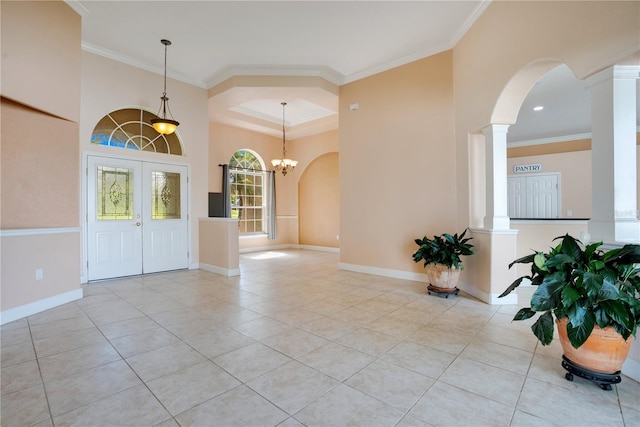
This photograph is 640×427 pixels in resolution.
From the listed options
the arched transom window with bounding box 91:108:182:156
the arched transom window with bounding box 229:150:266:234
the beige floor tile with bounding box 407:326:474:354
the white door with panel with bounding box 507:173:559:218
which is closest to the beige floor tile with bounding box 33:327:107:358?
the beige floor tile with bounding box 407:326:474:354

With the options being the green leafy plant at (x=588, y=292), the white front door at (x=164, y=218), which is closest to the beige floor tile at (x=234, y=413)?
the green leafy plant at (x=588, y=292)

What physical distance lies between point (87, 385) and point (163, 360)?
0.47 m

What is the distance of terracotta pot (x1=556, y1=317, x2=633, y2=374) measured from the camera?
1874mm

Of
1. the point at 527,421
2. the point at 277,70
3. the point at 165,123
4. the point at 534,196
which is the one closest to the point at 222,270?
the point at 165,123

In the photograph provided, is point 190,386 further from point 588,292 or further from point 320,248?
point 320,248

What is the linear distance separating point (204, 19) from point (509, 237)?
4993mm

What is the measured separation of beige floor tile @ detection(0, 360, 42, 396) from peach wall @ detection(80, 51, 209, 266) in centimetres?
350

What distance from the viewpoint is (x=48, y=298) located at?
3.54m

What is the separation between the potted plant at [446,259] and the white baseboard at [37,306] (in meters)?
4.79

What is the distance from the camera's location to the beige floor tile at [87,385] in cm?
178

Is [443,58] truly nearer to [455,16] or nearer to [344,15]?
[455,16]

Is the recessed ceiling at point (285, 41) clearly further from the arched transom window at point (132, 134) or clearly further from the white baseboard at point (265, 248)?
the white baseboard at point (265, 248)

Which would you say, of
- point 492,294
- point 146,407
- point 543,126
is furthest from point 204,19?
point 543,126

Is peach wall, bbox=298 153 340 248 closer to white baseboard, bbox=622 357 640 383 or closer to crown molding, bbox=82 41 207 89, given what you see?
crown molding, bbox=82 41 207 89
